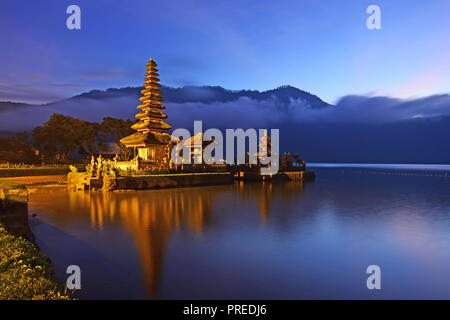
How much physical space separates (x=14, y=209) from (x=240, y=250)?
25.7ft

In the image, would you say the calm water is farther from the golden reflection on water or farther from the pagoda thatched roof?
the pagoda thatched roof

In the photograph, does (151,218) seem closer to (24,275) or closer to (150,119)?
(24,275)

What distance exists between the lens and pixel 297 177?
149 feet

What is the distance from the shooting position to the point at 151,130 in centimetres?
3919

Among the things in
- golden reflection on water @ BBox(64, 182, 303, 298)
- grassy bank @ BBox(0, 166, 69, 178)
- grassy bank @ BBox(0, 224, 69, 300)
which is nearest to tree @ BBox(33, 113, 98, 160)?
grassy bank @ BBox(0, 166, 69, 178)

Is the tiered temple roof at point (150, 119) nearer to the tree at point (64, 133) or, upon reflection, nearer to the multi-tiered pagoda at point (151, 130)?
the multi-tiered pagoda at point (151, 130)

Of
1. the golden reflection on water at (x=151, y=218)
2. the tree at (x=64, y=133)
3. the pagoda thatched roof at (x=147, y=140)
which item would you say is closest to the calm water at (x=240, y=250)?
the golden reflection on water at (x=151, y=218)

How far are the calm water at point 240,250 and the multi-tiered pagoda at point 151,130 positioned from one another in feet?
67.4

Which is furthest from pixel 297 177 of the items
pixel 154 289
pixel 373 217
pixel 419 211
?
pixel 154 289

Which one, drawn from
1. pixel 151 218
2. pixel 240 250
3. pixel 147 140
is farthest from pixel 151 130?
pixel 240 250

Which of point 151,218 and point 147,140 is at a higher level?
point 147,140

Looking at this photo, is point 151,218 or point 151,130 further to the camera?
point 151,130
